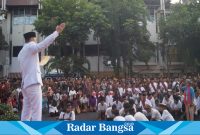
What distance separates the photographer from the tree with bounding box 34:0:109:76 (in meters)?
Answer: 27.5

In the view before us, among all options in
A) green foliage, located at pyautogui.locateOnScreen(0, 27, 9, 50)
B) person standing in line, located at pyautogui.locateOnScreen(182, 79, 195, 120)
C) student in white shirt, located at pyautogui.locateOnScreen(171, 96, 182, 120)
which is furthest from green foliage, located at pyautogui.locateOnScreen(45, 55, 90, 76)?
person standing in line, located at pyautogui.locateOnScreen(182, 79, 195, 120)

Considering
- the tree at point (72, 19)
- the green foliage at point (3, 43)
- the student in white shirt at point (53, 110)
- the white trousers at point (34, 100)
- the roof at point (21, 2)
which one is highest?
the roof at point (21, 2)

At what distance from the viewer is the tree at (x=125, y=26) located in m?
28.9

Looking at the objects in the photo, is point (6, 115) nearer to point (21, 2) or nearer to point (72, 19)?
point (72, 19)

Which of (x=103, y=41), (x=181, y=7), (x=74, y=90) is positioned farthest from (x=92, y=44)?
(x=74, y=90)

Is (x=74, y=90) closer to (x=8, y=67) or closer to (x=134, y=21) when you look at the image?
(x=134, y=21)

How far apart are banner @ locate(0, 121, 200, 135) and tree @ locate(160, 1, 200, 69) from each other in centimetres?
2552

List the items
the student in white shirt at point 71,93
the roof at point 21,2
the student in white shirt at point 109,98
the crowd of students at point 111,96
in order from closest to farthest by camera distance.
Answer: the crowd of students at point 111,96 < the student in white shirt at point 109,98 < the student in white shirt at point 71,93 < the roof at point 21,2

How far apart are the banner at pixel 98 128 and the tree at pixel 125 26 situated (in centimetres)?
2380

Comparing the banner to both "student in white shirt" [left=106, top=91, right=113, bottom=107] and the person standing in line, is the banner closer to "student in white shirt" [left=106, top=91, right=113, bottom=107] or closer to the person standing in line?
the person standing in line

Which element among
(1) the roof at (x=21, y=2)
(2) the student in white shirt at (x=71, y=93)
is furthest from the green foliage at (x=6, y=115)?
(1) the roof at (x=21, y=2)

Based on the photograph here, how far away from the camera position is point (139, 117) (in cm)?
905

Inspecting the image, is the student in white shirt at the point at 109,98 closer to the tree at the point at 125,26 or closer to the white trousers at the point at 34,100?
the white trousers at the point at 34,100

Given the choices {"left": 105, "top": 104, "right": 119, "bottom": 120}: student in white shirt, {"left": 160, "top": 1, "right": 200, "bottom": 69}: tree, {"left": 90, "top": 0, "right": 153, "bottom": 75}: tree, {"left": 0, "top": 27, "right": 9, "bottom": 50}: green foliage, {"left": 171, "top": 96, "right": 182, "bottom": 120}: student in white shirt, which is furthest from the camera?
{"left": 0, "top": 27, "right": 9, "bottom": 50}: green foliage
